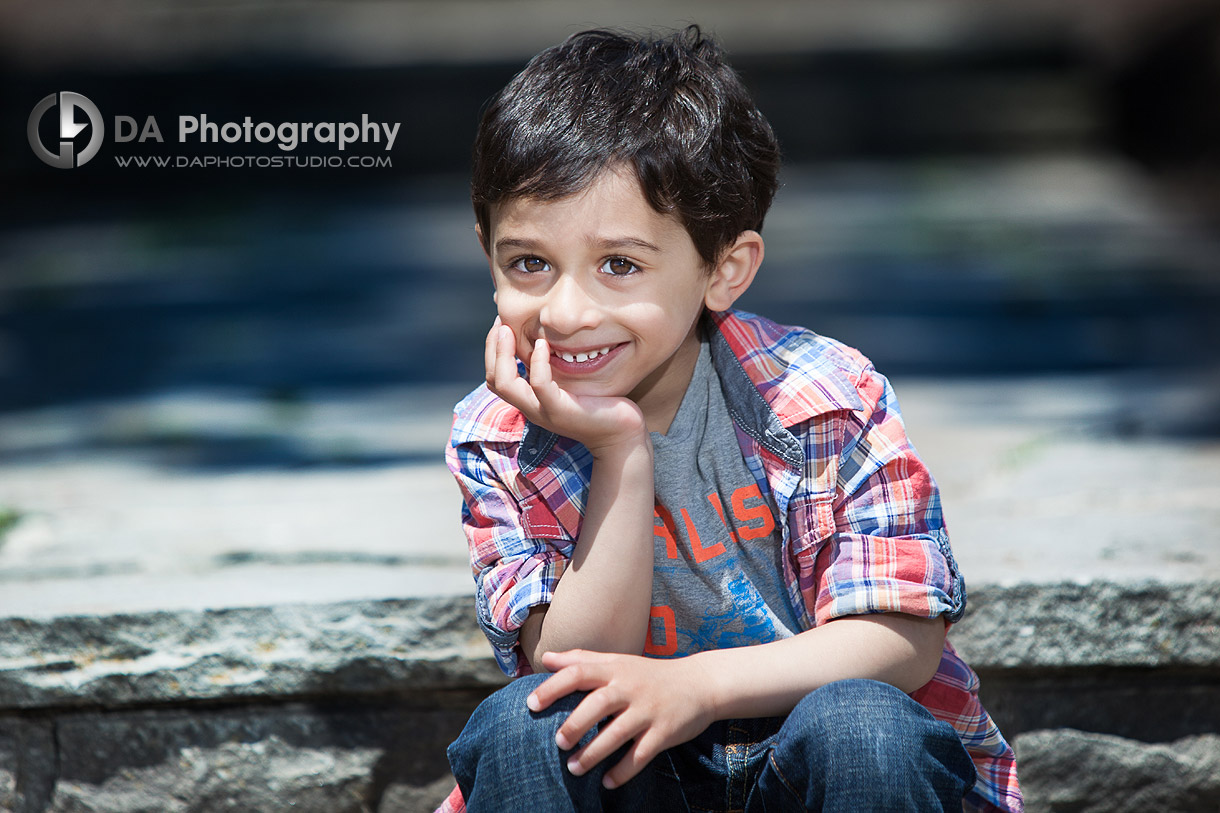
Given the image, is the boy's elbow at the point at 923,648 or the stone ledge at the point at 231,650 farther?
the stone ledge at the point at 231,650

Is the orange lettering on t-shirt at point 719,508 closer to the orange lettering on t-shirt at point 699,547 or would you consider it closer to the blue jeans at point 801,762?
the orange lettering on t-shirt at point 699,547

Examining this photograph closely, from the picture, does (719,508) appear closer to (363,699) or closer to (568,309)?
(568,309)

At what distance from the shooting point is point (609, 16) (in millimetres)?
10508

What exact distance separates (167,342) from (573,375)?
13.3ft

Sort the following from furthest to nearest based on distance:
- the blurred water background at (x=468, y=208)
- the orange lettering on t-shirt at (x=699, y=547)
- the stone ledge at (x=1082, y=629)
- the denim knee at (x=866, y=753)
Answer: the blurred water background at (x=468, y=208)
the stone ledge at (x=1082, y=629)
the orange lettering on t-shirt at (x=699, y=547)
the denim knee at (x=866, y=753)

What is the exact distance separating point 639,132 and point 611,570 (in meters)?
0.43

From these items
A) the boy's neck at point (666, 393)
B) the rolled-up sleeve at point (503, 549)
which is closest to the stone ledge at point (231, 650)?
the rolled-up sleeve at point (503, 549)

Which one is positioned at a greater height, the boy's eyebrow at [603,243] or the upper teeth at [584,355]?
the boy's eyebrow at [603,243]

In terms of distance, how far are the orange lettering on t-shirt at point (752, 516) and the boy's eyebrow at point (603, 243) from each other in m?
0.27

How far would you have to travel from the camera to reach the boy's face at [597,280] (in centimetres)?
119

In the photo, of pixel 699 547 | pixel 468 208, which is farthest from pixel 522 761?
pixel 468 208

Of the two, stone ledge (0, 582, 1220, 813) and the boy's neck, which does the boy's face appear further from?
stone ledge (0, 582, 1220, 813)

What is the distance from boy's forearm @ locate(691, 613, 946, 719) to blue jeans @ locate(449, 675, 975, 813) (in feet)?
0.11

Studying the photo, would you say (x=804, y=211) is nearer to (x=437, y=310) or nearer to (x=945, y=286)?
(x=945, y=286)
